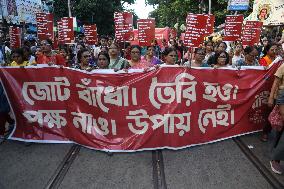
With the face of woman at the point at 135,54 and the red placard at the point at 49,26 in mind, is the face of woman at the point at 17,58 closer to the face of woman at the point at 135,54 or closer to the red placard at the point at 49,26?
the face of woman at the point at 135,54

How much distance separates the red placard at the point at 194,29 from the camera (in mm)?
6973

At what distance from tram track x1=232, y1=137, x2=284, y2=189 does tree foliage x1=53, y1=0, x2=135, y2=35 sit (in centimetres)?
3154

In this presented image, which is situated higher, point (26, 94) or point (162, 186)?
point (26, 94)

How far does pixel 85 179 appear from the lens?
4.58m

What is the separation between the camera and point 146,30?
340 inches

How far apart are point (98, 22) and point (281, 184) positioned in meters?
34.2

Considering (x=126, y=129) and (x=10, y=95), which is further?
(x=10, y=95)

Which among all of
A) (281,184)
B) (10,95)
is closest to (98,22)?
(10,95)

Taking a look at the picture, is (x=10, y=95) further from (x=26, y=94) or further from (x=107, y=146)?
(x=107, y=146)

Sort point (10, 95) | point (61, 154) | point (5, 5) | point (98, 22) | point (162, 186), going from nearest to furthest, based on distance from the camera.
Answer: point (162, 186) → point (61, 154) → point (10, 95) → point (5, 5) → point (98, 22)

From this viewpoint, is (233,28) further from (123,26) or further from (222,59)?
(222,59)

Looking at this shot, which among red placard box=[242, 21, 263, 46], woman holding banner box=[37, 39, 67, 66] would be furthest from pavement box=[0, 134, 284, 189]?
red placard box=[242, 21, 263, 46]

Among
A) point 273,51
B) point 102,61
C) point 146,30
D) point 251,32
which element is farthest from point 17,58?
point 251,32

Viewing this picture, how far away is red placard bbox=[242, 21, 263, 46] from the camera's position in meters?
10.0
